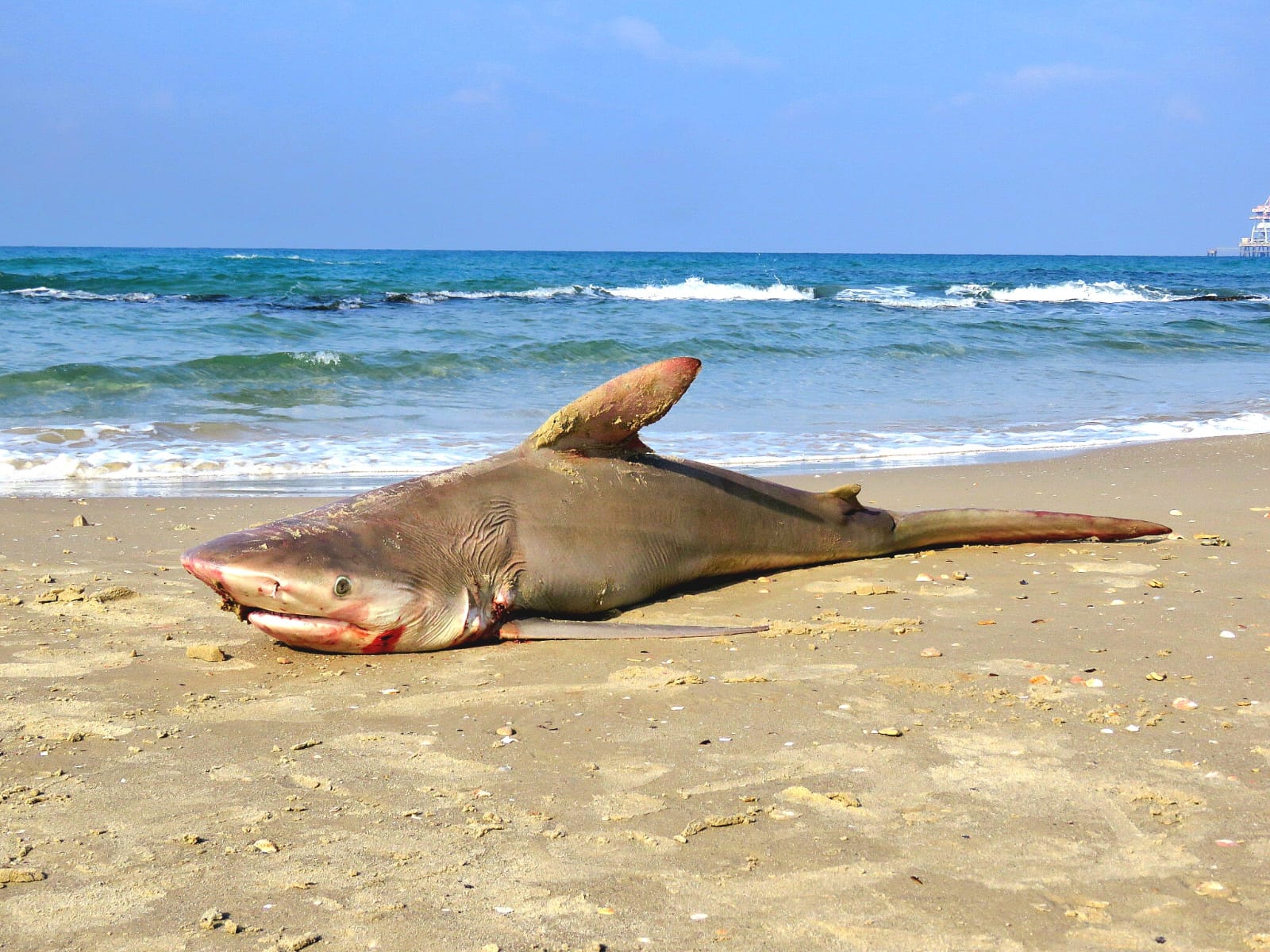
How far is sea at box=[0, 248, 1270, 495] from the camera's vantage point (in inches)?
401

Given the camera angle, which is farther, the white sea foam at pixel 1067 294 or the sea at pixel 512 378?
the white sea foam at pixel 1067 294

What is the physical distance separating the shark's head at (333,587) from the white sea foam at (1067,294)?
3896 cm

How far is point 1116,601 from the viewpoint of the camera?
5293 millimetres

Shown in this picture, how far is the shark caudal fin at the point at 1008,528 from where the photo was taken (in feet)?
21.3

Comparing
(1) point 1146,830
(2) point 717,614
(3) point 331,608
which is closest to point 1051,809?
(1) point 1146,830

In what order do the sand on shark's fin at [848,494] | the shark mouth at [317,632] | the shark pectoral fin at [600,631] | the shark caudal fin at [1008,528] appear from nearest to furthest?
the shark mouth at [317,632] → the shark pectoral fin at [600,631] → the sand on shark's fin at [848,494] → the shark caudal fin at [1008,528]

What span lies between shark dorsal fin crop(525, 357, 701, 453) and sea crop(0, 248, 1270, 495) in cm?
356

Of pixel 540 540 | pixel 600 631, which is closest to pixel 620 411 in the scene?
pixel 540 540

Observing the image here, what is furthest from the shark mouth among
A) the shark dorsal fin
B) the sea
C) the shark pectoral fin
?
the sea

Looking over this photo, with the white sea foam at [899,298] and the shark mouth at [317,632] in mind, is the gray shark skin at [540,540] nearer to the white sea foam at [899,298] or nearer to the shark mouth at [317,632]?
the shark mouth at [317,632]

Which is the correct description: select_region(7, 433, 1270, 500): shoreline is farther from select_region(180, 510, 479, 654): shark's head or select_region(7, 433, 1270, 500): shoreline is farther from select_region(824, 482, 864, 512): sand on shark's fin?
select_region(180, 510, 479, 654): shark's head

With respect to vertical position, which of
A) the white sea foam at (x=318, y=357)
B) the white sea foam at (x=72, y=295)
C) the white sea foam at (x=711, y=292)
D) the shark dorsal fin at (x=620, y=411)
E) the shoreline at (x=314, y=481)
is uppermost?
the white sea foam at (x=711, y=292)

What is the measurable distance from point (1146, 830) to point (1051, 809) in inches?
9.1

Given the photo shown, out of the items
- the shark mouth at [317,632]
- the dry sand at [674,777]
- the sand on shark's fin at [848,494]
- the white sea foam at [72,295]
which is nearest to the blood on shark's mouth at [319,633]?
the shark mouth at [317,632]
